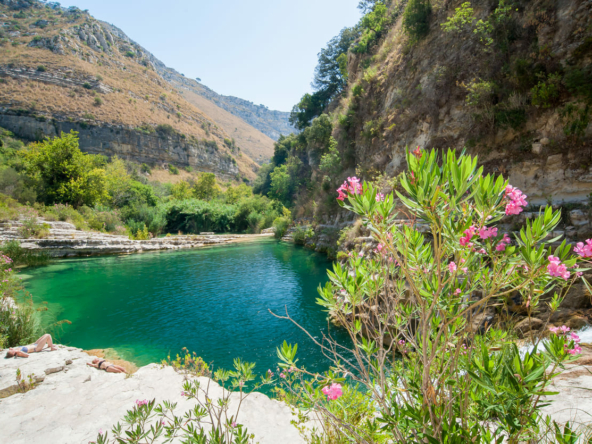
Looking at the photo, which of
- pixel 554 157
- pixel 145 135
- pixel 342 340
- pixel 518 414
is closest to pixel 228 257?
pixel 342 340

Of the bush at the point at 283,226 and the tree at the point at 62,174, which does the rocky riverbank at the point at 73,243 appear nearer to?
the tree at the point at 62,174

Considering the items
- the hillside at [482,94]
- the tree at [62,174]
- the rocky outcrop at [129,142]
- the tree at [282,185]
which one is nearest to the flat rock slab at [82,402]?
the hillside at [482,94]

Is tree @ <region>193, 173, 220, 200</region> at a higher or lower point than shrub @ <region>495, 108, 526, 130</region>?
lower

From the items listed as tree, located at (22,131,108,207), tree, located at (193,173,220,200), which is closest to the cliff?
tree, located at (22,131,108,207)

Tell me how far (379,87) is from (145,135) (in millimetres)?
45106

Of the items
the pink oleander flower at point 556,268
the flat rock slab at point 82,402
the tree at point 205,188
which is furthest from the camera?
the tree at point 205,188

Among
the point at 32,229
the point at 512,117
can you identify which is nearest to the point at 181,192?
the point at 32,229

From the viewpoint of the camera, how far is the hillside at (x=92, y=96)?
38.9 meters

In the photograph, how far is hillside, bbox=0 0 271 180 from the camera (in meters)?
38.9

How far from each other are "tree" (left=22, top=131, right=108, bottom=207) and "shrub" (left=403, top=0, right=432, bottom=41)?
23921 mm

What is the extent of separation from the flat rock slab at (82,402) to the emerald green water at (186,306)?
1.28m

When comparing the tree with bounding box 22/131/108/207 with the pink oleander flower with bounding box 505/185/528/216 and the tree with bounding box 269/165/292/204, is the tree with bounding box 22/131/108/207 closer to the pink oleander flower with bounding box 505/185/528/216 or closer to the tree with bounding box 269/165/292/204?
the tree with bounding box 269/165/292/204

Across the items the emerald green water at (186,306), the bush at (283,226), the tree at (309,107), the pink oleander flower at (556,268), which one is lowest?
the emerald green water at (186,306)

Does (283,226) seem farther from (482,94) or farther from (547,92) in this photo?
(547,92)
